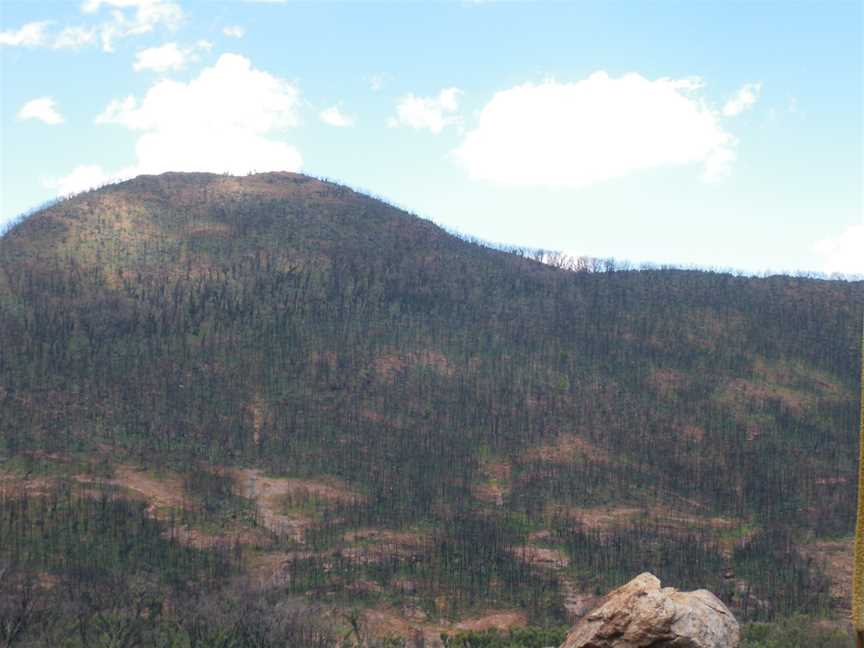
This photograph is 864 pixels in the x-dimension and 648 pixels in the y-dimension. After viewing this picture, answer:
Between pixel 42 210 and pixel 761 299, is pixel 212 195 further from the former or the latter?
pixel 761 299

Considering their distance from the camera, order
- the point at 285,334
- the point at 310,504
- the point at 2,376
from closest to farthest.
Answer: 1. the point at 310,504
2. the point at 2,376
3. the point at 285,334

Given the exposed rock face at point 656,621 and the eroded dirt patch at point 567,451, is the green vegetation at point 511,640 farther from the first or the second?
the eroded dirt patch at point 567,451

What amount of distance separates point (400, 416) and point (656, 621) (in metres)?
67.5

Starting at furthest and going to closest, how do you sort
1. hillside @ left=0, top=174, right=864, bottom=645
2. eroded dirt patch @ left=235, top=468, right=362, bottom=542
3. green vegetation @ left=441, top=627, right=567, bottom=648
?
eroded dirt patch @ left=235, top=468, right=362, bottom=542
hillside @ left=0, top=174, right=864, bottom=645
green vegetation @ left=441, top=627, right=567, bottom=648

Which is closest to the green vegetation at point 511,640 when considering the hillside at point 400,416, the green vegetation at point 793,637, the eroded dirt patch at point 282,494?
the green vegetation at point 793,637

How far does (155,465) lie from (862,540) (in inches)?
2521

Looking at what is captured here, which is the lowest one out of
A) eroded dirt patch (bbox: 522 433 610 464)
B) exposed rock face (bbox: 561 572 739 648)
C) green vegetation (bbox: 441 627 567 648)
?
→ green vegetation (bbox: 441 627 567 648)

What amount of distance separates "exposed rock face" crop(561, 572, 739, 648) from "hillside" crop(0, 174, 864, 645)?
27322 mm

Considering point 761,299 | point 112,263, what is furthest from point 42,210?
point 761,299

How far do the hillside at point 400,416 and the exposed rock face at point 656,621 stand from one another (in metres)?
27.3

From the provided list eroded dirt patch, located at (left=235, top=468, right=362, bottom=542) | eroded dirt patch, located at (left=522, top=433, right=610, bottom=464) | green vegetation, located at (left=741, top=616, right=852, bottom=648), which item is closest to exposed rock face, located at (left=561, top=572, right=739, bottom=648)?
green vegetation, located at (left=741, top=616, right=852, bottom=648)

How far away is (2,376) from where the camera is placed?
72.7 meters

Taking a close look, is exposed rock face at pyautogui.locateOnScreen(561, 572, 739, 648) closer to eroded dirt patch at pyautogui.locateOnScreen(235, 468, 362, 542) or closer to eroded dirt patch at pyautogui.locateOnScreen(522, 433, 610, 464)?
eroded dirt patch at pyautogui.locateOnScreen(235, 468, 362, 542)

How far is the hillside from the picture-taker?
54.0m
